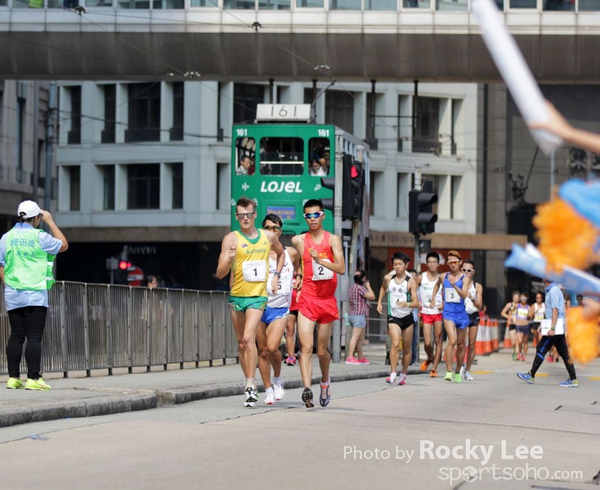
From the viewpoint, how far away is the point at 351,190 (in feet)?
69.9

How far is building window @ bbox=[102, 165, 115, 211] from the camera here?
181 feet

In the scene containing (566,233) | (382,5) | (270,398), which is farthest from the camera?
(382,5)

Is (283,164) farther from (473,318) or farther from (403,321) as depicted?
(403,321)

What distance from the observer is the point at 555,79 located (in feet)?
88.0

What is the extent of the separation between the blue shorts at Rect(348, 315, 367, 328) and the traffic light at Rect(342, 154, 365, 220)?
9.07ft

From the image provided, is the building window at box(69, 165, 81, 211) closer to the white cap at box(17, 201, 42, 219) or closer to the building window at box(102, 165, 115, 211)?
the building window at box(102, 165, 115, 211)

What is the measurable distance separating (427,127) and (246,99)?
29.2 ft

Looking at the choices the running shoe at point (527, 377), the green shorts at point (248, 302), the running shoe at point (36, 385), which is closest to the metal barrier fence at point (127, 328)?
the running shoe at point (36, 385)

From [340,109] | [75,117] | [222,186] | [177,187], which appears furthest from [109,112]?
[340,109]

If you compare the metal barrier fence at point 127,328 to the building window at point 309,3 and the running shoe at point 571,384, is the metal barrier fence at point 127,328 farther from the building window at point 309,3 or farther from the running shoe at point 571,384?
the building window at point 309,3

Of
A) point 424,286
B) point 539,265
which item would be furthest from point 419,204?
point 539,265

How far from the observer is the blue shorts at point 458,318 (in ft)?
61.2

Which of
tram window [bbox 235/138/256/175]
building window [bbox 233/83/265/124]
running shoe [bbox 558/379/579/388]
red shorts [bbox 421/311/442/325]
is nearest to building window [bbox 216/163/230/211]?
building window [bbox 233/83/265/124]

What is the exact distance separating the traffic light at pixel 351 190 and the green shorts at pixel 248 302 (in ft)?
31.5
